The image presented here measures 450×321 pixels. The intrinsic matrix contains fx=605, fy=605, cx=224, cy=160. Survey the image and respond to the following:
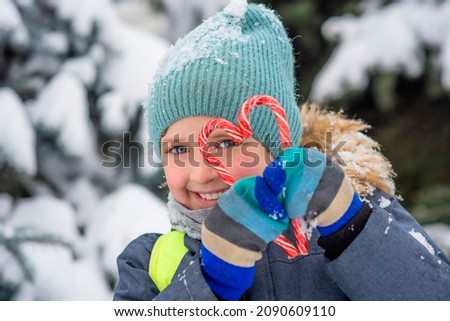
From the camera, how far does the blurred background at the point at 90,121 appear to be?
208 centimetres

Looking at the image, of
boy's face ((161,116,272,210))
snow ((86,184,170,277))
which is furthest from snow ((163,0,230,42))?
boy's face ((161,116,272,210))

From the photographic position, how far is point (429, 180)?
3.27m

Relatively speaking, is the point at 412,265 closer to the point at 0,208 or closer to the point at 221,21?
the point at 221,21

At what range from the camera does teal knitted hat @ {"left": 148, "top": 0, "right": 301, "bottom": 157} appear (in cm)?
122

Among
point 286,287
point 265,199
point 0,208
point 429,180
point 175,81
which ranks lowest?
point 429,180

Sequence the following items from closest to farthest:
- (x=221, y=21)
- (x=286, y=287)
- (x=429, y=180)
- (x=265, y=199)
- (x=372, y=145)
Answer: (x=265, y=199) < (x=286, y=287) < (x=221, y=21) < (x=372, y=145) < (x=429, y=180)

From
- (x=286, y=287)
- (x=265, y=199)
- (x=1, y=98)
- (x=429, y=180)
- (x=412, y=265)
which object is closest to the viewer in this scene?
(x=265, y=199)

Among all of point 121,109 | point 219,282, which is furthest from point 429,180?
point 219,282

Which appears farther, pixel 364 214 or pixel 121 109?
pixel 121 109

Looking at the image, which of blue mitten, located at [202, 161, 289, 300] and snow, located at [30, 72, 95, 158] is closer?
blue mitten, located at [202, 161, 289, 300]

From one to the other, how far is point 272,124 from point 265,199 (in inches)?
13.0

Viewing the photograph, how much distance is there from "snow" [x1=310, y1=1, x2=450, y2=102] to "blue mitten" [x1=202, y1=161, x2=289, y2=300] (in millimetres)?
2093

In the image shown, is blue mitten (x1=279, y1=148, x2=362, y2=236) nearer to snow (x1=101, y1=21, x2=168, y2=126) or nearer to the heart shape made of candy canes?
the heart shape made of candy canes

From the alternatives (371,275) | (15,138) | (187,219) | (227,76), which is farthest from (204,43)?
(15,138)
